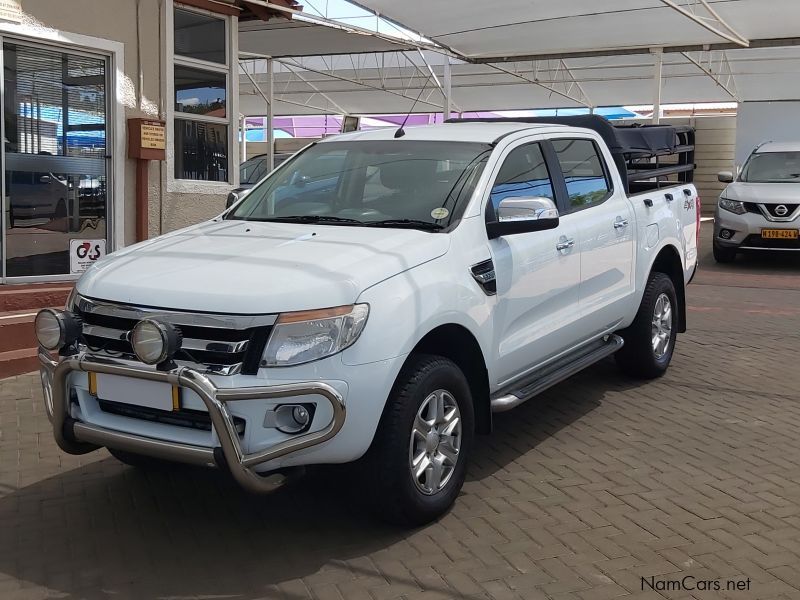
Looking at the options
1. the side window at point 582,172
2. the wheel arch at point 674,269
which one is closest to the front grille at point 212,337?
the side window at point 582,172

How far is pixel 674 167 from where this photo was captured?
24.0 feet

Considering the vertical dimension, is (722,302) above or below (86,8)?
below

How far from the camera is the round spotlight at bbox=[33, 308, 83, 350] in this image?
387 centimetres

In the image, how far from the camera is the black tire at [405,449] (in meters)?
3.76

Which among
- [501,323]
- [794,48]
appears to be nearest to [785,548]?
[501,323]

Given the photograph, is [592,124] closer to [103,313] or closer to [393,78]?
[103,313]

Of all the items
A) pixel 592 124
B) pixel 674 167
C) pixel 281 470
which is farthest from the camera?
pixel 674 167

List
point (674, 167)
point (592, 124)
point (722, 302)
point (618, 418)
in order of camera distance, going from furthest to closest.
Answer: point (722, 302), point (674, 167), point (592, 124), point (618, 418)

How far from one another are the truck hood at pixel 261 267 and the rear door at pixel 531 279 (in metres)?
0.53

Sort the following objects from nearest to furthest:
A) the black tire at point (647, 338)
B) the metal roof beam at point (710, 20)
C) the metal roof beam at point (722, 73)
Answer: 1. the black tire at point (647, 338)
2. the metal roof beam at point (710, 20)
3. the metal roof beam at point (722, 73)

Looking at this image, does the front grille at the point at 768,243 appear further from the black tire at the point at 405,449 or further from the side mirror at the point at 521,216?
the black tire at the point at 405,449

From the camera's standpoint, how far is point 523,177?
→ 5176 millimetres

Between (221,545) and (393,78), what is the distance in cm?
2381

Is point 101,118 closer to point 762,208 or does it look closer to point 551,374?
point 551,374
